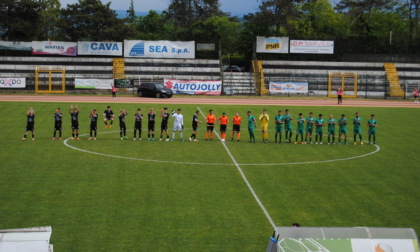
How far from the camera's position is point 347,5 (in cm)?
8206

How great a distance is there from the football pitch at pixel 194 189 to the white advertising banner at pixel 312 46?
122 ft

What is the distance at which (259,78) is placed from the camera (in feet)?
205

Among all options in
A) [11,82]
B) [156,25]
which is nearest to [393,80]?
[11,82]

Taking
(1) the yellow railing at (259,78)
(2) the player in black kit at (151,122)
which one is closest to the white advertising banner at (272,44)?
(1) the yellow railing at (259,78)

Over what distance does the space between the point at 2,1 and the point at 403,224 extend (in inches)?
2700

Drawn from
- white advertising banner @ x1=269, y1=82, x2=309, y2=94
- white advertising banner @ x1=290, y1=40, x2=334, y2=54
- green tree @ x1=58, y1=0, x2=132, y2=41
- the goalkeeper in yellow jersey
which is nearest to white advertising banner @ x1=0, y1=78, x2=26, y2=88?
green tree @ x1=58, y1=0, x2=132, y2=41

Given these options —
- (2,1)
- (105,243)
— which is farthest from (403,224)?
(2,1)

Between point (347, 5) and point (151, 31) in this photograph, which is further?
point (151, 31)

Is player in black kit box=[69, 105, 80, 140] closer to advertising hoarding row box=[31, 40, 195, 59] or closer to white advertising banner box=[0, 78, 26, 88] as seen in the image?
white advertising banner box=[0, 78, 26, 88]

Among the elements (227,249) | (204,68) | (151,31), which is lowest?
(227,249)

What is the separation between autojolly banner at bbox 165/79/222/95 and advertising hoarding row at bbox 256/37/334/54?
11.0 metres

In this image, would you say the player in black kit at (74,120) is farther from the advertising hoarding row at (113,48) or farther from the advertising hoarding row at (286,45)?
the advertising hoarding row at (286,45)

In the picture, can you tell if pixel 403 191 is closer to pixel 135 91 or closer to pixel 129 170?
pixel 129 170

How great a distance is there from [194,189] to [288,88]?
43146 mm
